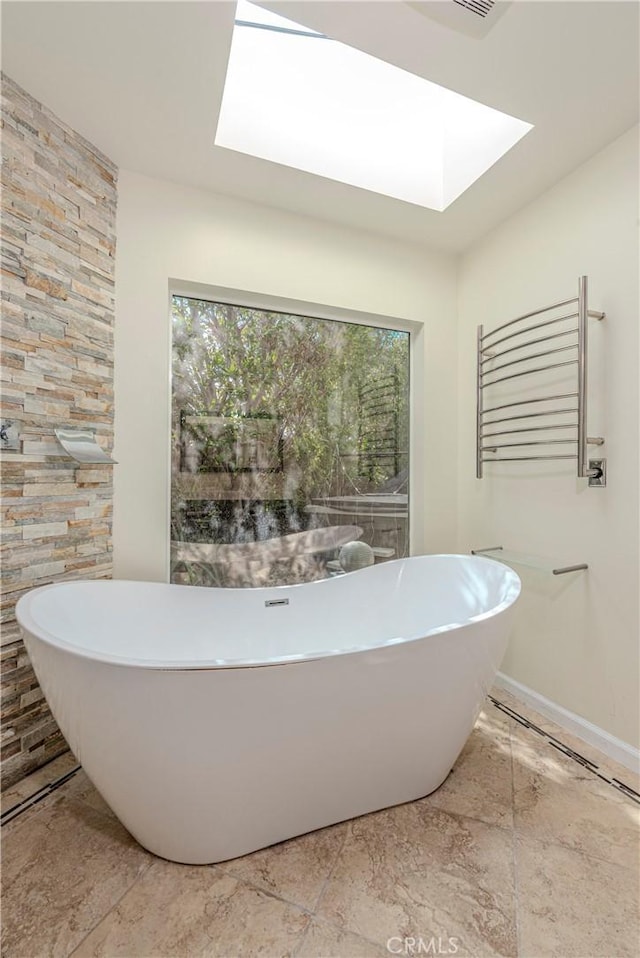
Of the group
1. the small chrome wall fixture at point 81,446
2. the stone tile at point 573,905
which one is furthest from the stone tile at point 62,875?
the small chrome wall fixture at point 81,446

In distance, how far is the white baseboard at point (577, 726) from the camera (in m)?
1.76

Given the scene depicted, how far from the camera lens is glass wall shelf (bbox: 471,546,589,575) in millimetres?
1950

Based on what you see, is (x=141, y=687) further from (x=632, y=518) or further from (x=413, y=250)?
(x=413, y=250)

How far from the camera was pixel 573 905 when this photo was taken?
1.19 metres

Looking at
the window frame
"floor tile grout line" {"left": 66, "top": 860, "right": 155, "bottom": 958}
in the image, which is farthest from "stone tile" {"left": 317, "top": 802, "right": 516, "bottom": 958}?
the window frame

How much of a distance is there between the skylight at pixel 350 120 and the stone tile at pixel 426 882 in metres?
2.56

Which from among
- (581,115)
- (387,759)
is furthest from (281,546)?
(581,115)

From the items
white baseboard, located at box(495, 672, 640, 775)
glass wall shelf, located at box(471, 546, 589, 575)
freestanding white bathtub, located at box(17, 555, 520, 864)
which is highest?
glass wall shelf, located at box(471, 546, 589, 575)

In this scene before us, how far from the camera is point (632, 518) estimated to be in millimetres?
1776

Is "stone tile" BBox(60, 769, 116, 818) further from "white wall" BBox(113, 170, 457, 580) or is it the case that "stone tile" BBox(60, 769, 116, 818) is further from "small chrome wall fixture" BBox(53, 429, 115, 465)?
"small chrome wall fixture" BBox(53, 429, 115, 465)

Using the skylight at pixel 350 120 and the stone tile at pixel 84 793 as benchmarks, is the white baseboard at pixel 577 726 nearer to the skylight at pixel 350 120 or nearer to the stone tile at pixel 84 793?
the stone tile at pixel 84 793

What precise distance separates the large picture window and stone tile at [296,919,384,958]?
4.58ft

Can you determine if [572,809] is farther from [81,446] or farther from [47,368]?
[47,368]

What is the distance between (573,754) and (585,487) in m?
1.10
